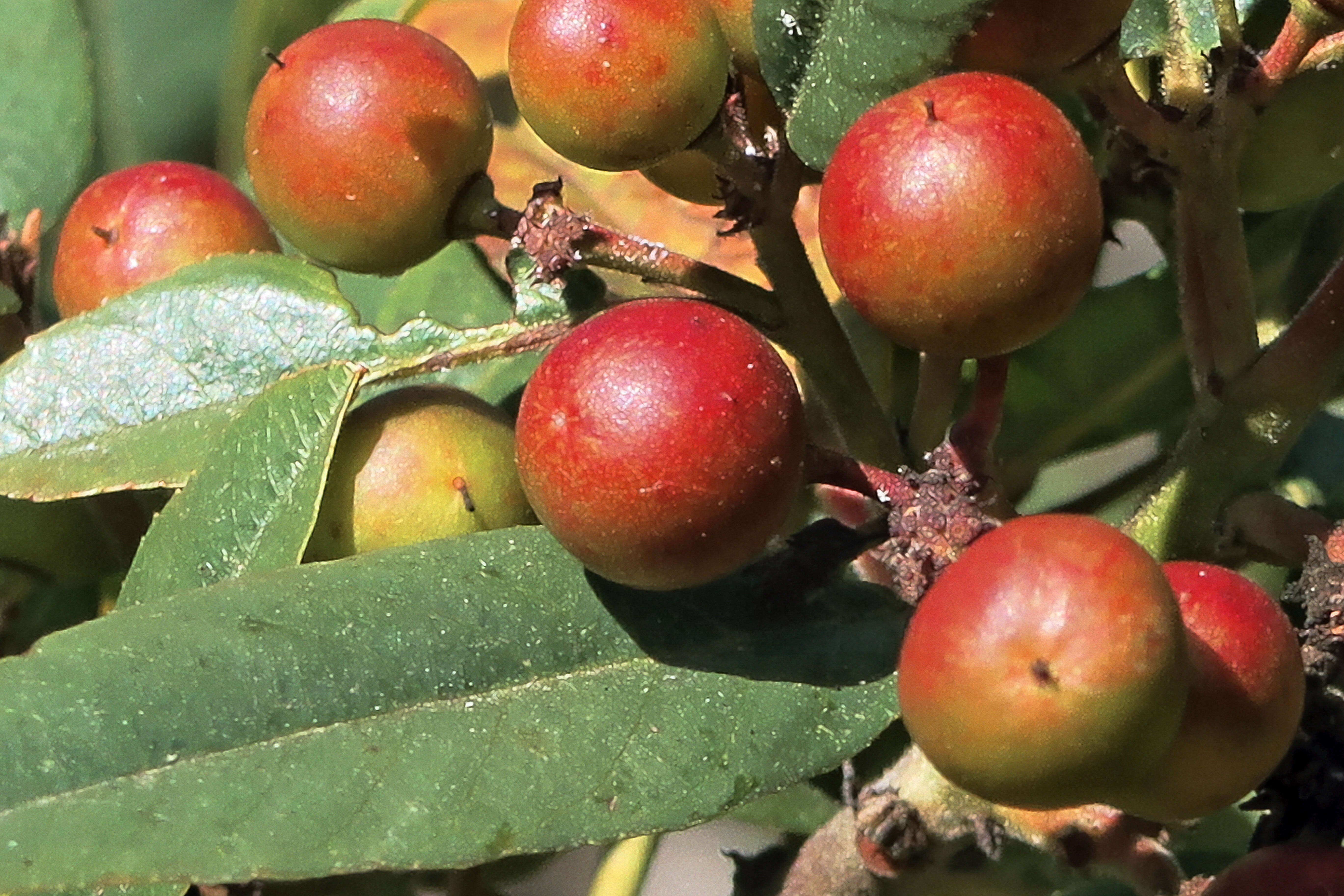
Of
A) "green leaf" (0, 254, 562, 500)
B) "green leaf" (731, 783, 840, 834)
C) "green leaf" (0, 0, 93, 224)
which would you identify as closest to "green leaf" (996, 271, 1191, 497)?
"green leaf" (731, 783, 840, 834)

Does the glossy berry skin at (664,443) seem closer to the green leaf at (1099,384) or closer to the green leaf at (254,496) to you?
the green leaf at (254,496)

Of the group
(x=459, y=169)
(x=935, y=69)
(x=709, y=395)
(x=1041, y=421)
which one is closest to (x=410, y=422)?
(x=459, y=169)

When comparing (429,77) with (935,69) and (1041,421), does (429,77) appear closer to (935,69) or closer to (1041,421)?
(935,69)

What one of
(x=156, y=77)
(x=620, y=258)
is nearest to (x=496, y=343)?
(x=620, y=258)

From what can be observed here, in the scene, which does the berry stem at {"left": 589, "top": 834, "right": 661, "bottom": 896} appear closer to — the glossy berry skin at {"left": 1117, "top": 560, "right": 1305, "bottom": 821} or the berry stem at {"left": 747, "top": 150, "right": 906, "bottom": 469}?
the berry stem at {"left": 747, "top": 150, "right": 906, "bottom": 469}

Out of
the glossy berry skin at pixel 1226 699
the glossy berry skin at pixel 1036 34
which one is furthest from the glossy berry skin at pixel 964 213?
the glossy berry skin at pixel 1226 699

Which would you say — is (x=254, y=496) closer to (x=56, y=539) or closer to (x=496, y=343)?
(x=496, y=343)

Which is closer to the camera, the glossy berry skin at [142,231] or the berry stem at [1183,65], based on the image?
the berry stem at [1183,65]
